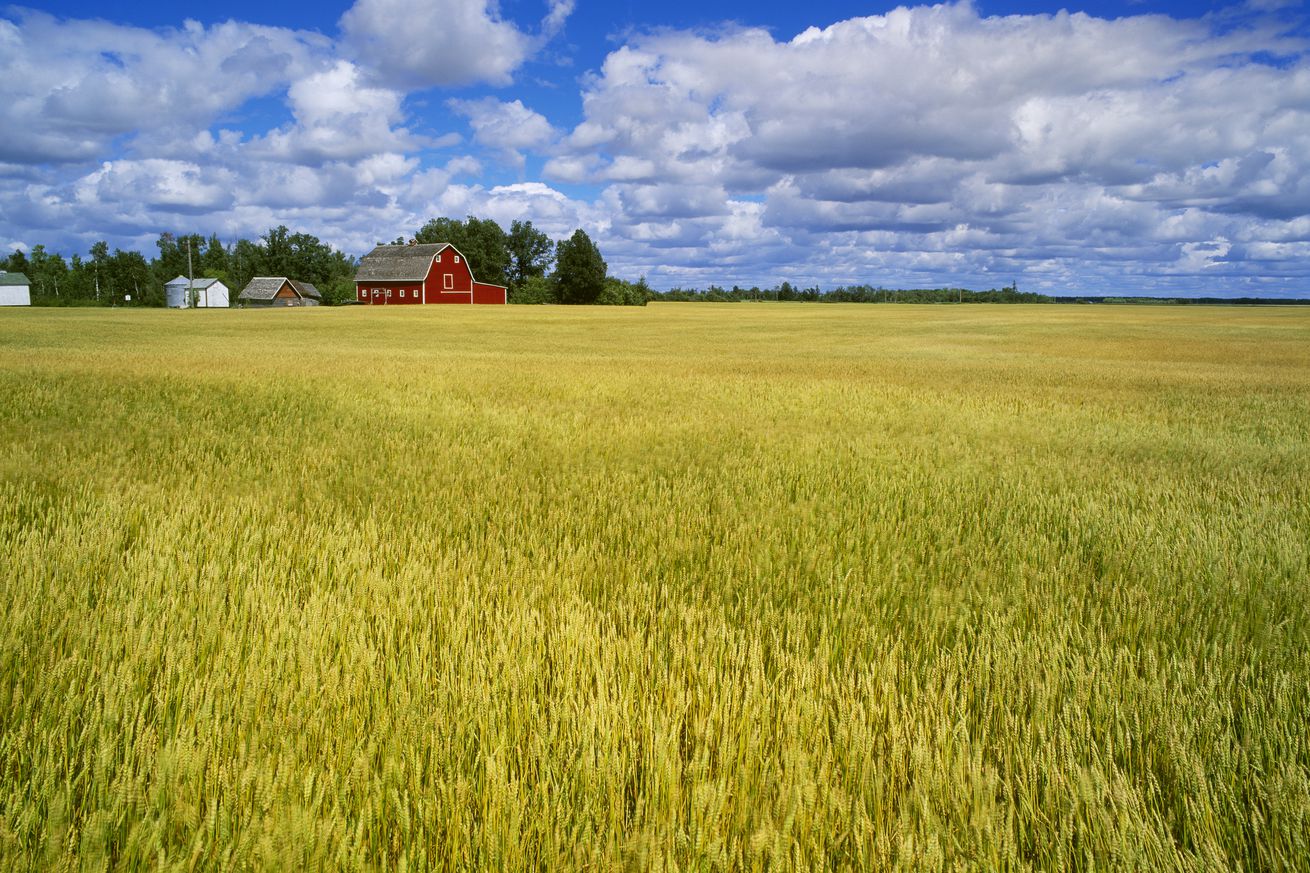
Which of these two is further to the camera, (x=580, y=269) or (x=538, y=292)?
(x=538, y=292)

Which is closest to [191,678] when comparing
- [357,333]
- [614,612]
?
[614,612]

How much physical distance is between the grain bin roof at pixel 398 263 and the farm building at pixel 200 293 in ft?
108

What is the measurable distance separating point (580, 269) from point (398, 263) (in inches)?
916

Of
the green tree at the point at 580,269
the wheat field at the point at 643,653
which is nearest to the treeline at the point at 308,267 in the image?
the green tree at the point at 580,269

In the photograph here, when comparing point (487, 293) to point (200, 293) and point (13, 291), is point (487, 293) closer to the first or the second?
point (200, 293)

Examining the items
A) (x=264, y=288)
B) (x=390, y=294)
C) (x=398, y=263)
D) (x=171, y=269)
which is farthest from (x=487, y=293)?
(x=171, y=269)

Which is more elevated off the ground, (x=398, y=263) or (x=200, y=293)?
(x=398, y=263)

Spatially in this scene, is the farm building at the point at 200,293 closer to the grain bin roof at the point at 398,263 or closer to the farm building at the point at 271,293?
the farm building at the point at 271,293

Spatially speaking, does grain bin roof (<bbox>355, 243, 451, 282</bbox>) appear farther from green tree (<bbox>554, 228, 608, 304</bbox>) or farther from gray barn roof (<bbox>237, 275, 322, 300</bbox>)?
gray barn roof (<bbox>237, 275, 322, 300</bbox>)

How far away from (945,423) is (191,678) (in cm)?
991

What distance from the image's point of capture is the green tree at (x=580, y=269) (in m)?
101

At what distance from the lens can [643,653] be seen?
10.6 feet

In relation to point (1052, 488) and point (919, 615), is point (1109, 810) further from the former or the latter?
point (1052, 488)

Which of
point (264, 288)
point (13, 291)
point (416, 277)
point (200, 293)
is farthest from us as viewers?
point (13, 291)
